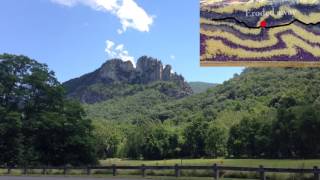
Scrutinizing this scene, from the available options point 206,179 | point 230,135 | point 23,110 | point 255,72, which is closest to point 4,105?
point 23,110

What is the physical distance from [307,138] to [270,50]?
86257 millimetres

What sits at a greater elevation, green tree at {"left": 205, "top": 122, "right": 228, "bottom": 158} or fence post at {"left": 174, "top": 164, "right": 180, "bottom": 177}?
green tree at {"left": 205, "top": 122, "right": 228, "bottom": 158}

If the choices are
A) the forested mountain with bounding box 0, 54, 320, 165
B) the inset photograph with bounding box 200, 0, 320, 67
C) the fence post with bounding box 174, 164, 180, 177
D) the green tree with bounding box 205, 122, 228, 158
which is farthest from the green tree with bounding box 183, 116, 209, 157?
the inset photograph with bounding box 200, 0, 320, 67

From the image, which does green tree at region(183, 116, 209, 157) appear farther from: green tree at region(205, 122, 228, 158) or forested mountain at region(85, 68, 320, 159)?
green tree at region(205, 122, 228, 158)

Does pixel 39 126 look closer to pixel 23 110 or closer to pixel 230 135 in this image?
pixel 23 110

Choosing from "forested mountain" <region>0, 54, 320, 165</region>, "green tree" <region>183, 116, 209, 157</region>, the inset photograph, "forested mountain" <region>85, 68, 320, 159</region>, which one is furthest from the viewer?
"green tree" <region>183, 116, 209, 157</region>

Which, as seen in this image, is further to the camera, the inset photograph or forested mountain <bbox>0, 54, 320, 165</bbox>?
forested mountain <bbox>0, 54, 320, 165</bbox>

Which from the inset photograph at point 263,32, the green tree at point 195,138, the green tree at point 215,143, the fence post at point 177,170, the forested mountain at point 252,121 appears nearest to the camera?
the inset photograph at point 263,32

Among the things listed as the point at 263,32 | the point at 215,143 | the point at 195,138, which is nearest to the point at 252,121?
the point at 215,143

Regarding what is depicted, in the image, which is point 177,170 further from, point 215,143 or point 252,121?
point 215,143

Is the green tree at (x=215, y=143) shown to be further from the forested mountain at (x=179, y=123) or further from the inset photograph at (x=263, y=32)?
the inset photograph at (x=263, y=32)

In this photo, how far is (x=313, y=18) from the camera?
37.2 feet

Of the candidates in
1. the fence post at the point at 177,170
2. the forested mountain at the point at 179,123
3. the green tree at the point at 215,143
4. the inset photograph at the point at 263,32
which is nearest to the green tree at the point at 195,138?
the forested mountain at the point at 179,123

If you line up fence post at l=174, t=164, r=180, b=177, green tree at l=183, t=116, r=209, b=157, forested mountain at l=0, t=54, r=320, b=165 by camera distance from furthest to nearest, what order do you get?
1. green tree at l=183, t=116, r=209, b=157
2. forested mountain at l=0, t=54, r=320, b=165
3. fence post at l=174, t=164, r=180, b=177
